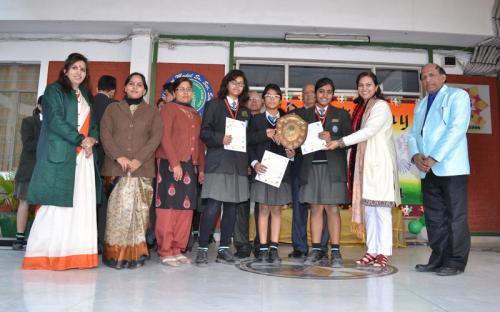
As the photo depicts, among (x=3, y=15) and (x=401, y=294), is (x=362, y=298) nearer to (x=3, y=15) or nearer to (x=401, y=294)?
(x=401, y=294)

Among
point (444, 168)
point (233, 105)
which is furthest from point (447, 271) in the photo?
point (233, 105)

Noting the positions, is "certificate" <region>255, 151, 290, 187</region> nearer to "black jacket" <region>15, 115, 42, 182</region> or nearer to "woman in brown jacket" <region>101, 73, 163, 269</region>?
"woman in brown jacket" <region>101, 73, 163, 269</region>

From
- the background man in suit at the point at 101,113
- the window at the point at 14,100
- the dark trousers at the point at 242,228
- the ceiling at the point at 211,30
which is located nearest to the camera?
the background man in suit at the point at 101,113

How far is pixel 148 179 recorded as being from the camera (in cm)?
319

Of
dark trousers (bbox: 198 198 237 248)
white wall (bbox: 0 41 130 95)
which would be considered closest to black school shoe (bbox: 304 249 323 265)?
dark trousers (bbox: 198 198 237 248)

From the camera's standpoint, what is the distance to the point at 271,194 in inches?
132

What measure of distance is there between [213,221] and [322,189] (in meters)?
0.96

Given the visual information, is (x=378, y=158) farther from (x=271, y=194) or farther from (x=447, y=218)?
(x=271, y=194)

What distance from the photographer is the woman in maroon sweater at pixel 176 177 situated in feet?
10.5

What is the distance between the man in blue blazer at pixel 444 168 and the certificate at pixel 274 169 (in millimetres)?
1115

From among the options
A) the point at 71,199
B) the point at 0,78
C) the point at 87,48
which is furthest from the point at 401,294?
the point at 0,78

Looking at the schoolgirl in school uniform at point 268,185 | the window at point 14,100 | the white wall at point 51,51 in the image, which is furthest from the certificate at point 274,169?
the window at point 14,100

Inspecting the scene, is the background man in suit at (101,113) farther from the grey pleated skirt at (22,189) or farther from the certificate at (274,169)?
the certificate at (274,169)

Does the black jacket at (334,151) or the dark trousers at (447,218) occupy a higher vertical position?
the black jacket at (334,151)
